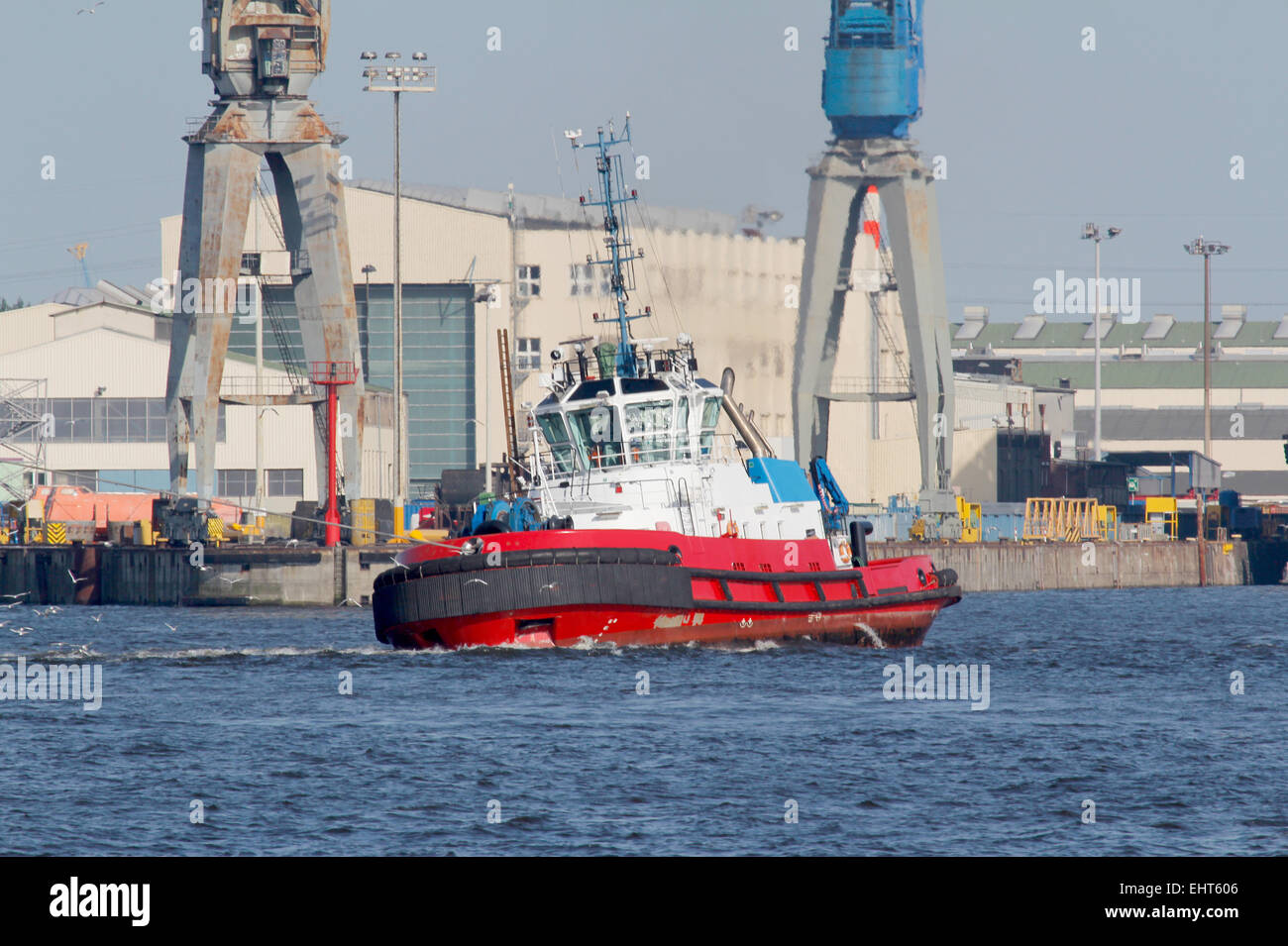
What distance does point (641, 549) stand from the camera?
33656mm

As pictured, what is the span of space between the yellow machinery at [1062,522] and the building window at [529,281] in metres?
26.6

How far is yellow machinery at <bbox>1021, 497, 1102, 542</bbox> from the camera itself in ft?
284

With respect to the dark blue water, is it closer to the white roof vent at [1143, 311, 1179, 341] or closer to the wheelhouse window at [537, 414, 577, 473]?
the wheelhouse window at [537, 414, 577, 473]

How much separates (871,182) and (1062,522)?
23066mm

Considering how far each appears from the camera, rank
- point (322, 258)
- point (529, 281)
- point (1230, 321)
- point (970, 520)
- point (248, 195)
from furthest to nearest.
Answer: point (1230, 321), point (529, 281), point (970, 520), point (322, 258), point (248, 195)

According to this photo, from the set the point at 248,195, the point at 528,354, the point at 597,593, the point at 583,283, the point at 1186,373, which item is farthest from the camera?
the point at 1186,373

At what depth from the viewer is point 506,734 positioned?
82.0ft

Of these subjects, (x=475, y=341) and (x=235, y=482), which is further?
(x=475, y=341)

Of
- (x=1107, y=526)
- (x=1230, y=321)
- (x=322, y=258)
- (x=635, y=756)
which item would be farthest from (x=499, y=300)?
(x=1230, y=321)

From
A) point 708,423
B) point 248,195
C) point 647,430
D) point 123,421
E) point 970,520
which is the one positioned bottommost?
point 970,520

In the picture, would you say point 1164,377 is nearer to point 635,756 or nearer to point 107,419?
point 107,419

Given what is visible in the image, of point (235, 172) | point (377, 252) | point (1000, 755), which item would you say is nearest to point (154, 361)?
point (377, 252)

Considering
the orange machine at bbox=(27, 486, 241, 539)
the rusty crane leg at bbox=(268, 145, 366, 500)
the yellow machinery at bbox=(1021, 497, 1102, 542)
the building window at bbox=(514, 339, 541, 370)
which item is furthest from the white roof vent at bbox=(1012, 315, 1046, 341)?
the rusty crane leg at bbox=(268, 145, 366, 500)

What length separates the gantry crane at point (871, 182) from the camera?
74438mm
